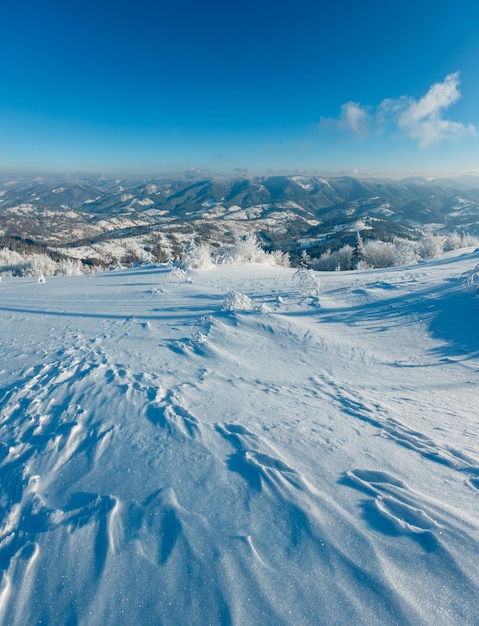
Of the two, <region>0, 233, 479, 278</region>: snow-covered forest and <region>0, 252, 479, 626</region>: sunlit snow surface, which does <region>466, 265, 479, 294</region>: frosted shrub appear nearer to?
<region>0, 252, 479, 626</region>: sunlit snow surface

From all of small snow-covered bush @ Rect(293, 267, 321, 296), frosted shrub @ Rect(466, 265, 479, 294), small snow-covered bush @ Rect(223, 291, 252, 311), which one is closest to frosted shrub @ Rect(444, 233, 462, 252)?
frosted shrub @ Rect(466, 265, 479, 294)

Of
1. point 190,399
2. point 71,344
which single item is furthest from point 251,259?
point 190,399

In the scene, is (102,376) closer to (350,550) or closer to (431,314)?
(350,550)

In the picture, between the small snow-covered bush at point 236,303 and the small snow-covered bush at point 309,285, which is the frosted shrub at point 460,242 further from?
the small snow-covered bush at point 236,303

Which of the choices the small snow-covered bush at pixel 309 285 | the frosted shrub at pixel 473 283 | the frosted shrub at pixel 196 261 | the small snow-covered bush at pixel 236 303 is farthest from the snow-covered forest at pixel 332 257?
the frosted shrub at pixel 473 283

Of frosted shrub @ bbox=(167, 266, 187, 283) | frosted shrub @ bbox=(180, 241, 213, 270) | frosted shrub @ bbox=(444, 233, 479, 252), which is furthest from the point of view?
frosted shrub @ bbox=(444, 233, 479, 252)

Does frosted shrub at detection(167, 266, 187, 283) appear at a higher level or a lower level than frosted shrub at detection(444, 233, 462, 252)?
higher

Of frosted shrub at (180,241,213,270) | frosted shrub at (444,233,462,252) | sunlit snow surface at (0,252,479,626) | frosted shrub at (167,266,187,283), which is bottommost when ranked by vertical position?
frosted shrub at (444,233,462,252)

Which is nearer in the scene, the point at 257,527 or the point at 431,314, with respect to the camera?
the point at 257,527
